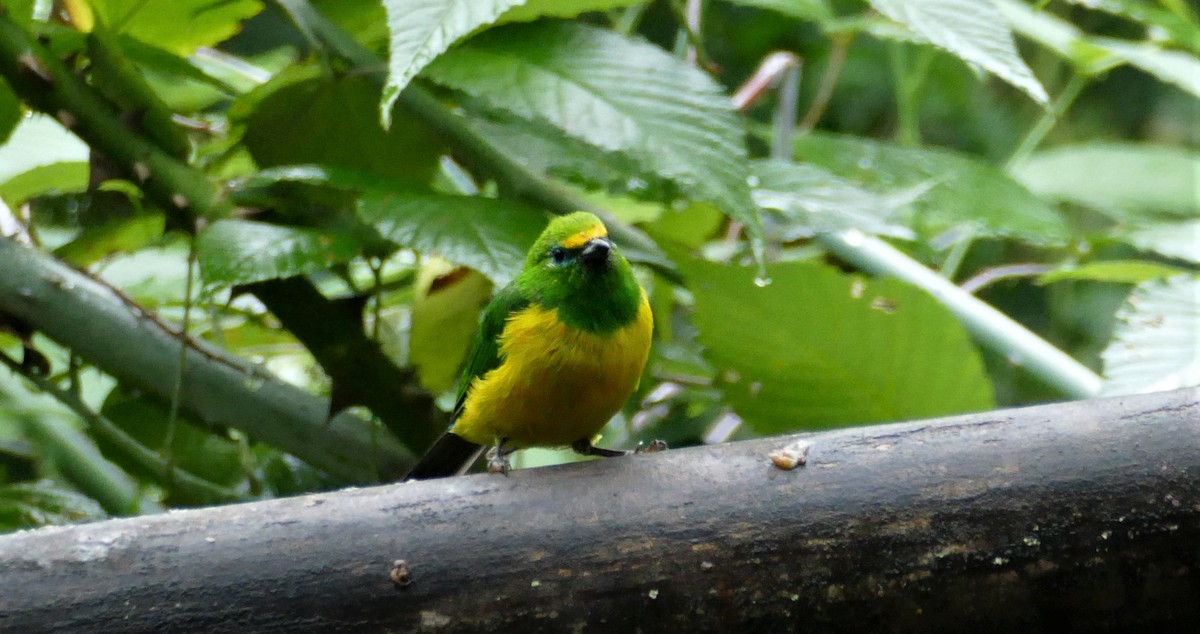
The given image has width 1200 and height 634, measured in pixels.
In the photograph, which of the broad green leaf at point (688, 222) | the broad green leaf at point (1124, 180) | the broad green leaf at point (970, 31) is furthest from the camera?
the broad green leaf at point (1124, 180)

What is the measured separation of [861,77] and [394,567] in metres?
4.38

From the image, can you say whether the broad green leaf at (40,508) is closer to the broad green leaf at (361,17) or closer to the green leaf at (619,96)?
the broad green leaf at (361,17)

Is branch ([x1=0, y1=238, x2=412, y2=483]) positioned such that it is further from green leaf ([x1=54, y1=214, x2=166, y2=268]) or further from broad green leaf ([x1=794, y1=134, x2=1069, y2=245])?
broad green leaf ([x1=794, y1=134, x2=1069, y2=245])

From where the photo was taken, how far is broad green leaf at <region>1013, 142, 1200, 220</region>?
9.38 ft

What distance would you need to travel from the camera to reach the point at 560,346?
162 centimetres

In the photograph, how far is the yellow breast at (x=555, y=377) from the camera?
161 centimetres

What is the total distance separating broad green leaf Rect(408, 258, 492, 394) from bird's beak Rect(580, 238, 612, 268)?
0.47m

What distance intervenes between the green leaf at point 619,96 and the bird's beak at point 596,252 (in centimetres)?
15

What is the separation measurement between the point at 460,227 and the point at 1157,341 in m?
1.15

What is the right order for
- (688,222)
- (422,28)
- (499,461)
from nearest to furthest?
(422,28) → (499,461) → (688,222)

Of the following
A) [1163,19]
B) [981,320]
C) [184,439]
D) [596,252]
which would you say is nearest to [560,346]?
[596,252]

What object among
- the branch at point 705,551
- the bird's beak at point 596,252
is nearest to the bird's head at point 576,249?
the bird's beak at point 596,252

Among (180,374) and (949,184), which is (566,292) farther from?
(949,184)

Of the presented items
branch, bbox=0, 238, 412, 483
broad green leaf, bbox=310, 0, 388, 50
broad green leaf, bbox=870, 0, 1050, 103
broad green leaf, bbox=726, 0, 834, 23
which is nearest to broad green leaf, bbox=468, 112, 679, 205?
broad green leaf, bbox=310, 0, 388, 50
